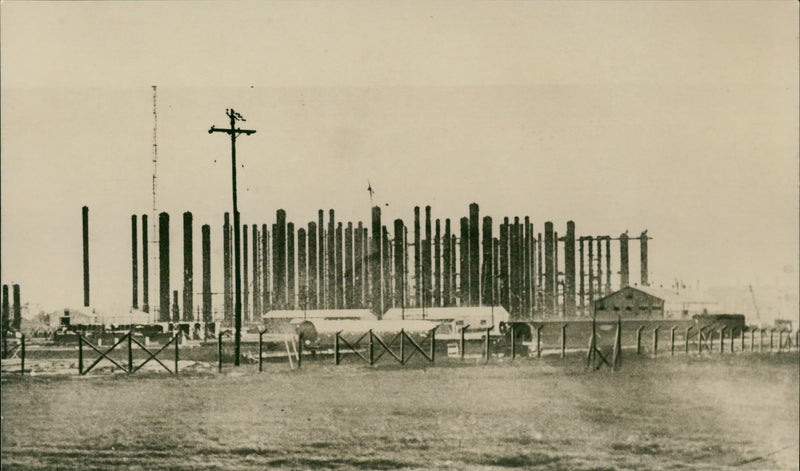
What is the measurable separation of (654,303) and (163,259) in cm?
720

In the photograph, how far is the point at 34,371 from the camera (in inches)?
396

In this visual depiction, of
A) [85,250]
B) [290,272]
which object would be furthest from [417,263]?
[85,250]

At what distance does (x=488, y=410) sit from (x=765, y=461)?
3.47 metres

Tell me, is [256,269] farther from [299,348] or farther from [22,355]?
[22,355]

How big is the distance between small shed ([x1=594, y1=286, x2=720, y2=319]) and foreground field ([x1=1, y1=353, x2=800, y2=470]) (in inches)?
39.5

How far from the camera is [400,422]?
9508 millimetres

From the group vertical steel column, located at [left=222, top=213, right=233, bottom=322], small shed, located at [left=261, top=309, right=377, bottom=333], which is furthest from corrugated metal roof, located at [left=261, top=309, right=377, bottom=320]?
vertical steel column, located at [left=222, top=213, right=233, bottom=322]

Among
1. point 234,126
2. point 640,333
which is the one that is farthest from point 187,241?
point 640,333

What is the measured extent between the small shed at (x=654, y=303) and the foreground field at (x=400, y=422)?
100cm

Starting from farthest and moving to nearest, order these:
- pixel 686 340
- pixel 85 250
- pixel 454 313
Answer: pixel 686 340, pixel 454 313, pixel 85 250

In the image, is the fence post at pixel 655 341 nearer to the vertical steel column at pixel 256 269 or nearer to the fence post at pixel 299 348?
the fence post at pixel 299 348

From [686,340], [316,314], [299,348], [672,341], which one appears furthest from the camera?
[299,348]

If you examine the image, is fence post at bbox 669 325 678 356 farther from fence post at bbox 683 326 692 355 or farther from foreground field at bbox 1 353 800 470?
foreground field at bbox 1 353 800 470

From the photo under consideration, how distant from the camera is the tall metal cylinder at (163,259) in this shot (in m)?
9.30
